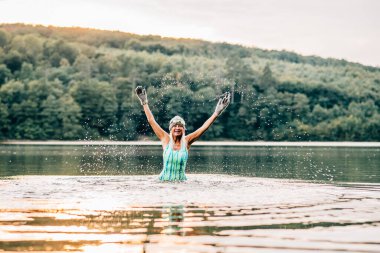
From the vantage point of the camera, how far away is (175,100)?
118 metres

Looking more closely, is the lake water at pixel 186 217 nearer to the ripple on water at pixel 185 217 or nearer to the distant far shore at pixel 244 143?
the ripple on water at pixel 185 217

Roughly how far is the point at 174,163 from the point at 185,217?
7735mm

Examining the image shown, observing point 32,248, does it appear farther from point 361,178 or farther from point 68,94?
point 68,94

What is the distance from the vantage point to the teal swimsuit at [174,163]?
22.7 m

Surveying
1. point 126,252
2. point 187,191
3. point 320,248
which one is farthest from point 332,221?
point 187,191

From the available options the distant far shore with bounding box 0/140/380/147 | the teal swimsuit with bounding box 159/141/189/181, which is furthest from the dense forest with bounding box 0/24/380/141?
the teal swimsuit with bounding box 159/141/189/181

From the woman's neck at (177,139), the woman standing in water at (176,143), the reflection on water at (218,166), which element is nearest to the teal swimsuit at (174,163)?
the woman standing in water at (176,143)

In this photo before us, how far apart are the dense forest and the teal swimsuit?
87163mm

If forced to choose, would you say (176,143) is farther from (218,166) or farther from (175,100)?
(175,100)

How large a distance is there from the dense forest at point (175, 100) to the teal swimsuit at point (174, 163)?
8716 cm

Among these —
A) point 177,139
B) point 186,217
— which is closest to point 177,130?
point 177,139

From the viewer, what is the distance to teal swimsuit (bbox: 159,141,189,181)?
22.7m

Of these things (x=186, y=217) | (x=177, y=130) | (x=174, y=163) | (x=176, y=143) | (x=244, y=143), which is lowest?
(x=244, y=143)

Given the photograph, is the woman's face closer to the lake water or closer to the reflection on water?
the lake water
